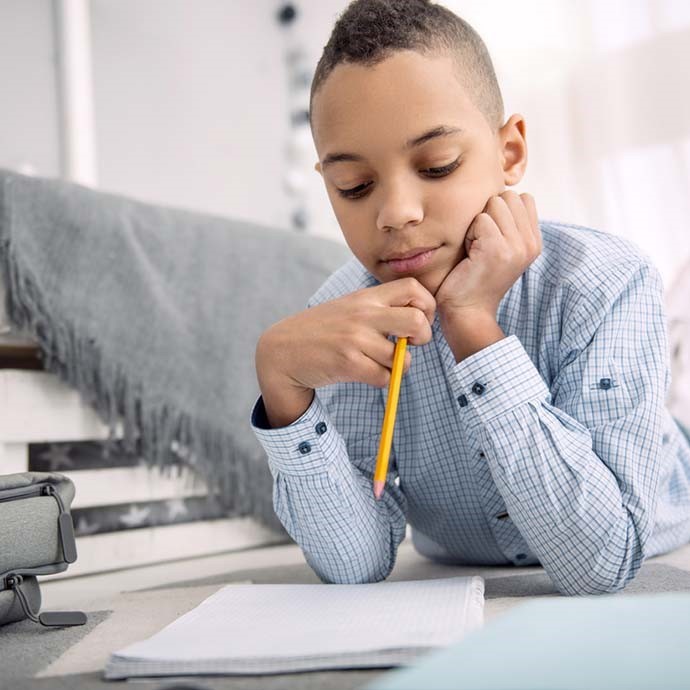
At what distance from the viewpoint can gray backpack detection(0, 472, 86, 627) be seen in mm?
784

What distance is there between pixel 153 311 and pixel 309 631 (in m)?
0.82

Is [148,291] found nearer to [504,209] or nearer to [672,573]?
[504,209]

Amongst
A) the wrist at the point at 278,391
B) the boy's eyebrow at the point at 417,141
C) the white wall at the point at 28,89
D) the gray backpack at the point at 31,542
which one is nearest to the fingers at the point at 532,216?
the boy's eyebrow at the point at 417,141

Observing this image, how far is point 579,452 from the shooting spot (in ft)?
2.52

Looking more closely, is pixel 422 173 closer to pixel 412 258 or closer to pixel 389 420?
pixel 412 258

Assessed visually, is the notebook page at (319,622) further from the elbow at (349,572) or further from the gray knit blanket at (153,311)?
the gray knit blanket at (153,311)

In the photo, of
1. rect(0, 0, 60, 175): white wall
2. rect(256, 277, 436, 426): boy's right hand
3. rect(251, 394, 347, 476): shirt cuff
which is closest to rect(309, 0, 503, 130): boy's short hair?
rect(256, 277, 436, 426): boy's right hand

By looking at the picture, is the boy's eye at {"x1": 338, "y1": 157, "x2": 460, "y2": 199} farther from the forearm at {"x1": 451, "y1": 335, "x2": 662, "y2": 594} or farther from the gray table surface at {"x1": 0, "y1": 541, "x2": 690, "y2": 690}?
the gray table surface at {"x1": 0, "y1": 541, "x2": 690, "y2": 690}

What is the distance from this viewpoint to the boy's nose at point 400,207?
0.77 metres

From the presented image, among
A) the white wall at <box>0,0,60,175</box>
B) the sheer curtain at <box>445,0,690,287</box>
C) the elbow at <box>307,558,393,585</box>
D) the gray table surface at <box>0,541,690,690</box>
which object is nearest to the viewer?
the gray table surface at <box>0,541,690,690</box>

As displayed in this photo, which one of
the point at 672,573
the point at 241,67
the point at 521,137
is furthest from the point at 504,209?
the point at 241,67

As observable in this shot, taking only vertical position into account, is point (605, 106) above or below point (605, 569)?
above

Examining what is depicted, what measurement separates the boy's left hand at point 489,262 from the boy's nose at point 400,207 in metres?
0.07

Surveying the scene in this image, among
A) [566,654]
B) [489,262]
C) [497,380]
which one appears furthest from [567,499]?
[566,654]
